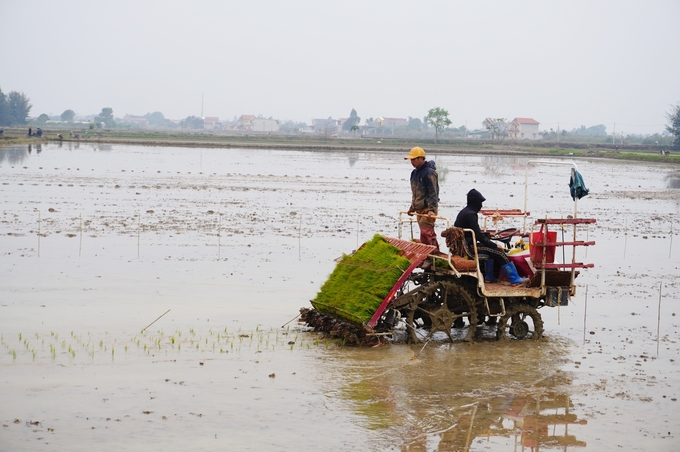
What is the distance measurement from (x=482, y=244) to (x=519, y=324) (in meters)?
1.41

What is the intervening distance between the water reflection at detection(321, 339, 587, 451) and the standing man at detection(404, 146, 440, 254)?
1.75 meters

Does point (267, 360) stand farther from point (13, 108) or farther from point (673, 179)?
point (13, 108)

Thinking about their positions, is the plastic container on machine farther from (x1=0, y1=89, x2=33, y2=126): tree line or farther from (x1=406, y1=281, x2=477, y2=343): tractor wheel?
(x1=0, y1=89, x2=33, y2=126): tree line

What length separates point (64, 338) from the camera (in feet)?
37.0

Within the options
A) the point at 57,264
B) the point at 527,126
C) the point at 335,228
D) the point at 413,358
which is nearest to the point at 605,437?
the point at 413,358

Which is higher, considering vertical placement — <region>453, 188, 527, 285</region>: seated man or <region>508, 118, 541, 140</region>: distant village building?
<region>508, 118, 541, 140</region>: distant village building

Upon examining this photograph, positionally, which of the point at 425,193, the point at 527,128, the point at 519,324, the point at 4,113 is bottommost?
the point at 519,324

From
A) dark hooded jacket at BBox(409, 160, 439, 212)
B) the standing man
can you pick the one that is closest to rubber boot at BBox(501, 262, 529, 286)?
the standing man

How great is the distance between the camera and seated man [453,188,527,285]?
11.9 m

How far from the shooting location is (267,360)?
1075 centimetres

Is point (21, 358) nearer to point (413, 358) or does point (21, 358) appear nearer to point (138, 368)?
point (138, 368)

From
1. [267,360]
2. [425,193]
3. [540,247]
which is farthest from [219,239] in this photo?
[540,247]

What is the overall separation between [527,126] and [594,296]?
185 meters

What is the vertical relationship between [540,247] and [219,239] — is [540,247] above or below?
above
